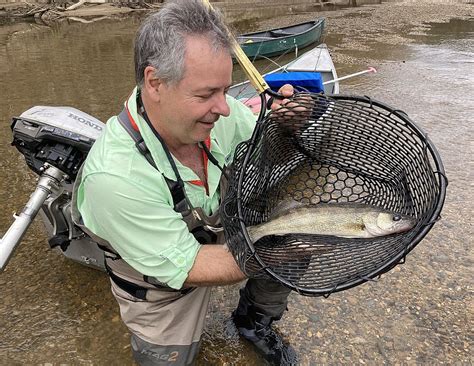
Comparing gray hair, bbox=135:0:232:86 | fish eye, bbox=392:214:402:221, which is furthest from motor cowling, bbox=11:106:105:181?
fish eye, bbox=392:214:402:221

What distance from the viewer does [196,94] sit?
1.98m

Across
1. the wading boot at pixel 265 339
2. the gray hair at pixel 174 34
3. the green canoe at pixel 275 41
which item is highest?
the gray hair at pixel 174 34

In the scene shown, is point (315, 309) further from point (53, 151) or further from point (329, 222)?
point (53, 151)

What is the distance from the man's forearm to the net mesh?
0.12 metres


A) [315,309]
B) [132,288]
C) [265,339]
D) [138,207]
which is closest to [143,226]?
[138,207]

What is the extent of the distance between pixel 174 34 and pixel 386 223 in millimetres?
1301

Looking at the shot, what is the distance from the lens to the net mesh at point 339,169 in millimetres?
1909

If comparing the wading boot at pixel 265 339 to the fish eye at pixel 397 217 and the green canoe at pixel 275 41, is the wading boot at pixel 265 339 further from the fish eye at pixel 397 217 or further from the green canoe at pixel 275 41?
the green canoe at pixel 275 41

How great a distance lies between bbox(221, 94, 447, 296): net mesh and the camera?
6.26ft

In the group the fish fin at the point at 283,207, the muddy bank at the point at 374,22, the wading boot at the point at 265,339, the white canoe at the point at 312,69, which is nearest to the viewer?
the fish fin at the point at 283,207

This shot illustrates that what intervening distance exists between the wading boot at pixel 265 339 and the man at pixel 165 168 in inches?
29.9

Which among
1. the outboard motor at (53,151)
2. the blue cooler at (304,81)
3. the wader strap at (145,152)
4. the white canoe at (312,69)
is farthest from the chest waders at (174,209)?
the white canoe at (312,69)

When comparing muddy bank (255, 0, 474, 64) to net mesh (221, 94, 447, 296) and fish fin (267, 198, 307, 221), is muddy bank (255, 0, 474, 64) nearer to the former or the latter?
net mesh (221, 94, 447, 296)

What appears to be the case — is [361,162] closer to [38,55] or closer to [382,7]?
[38,55]
